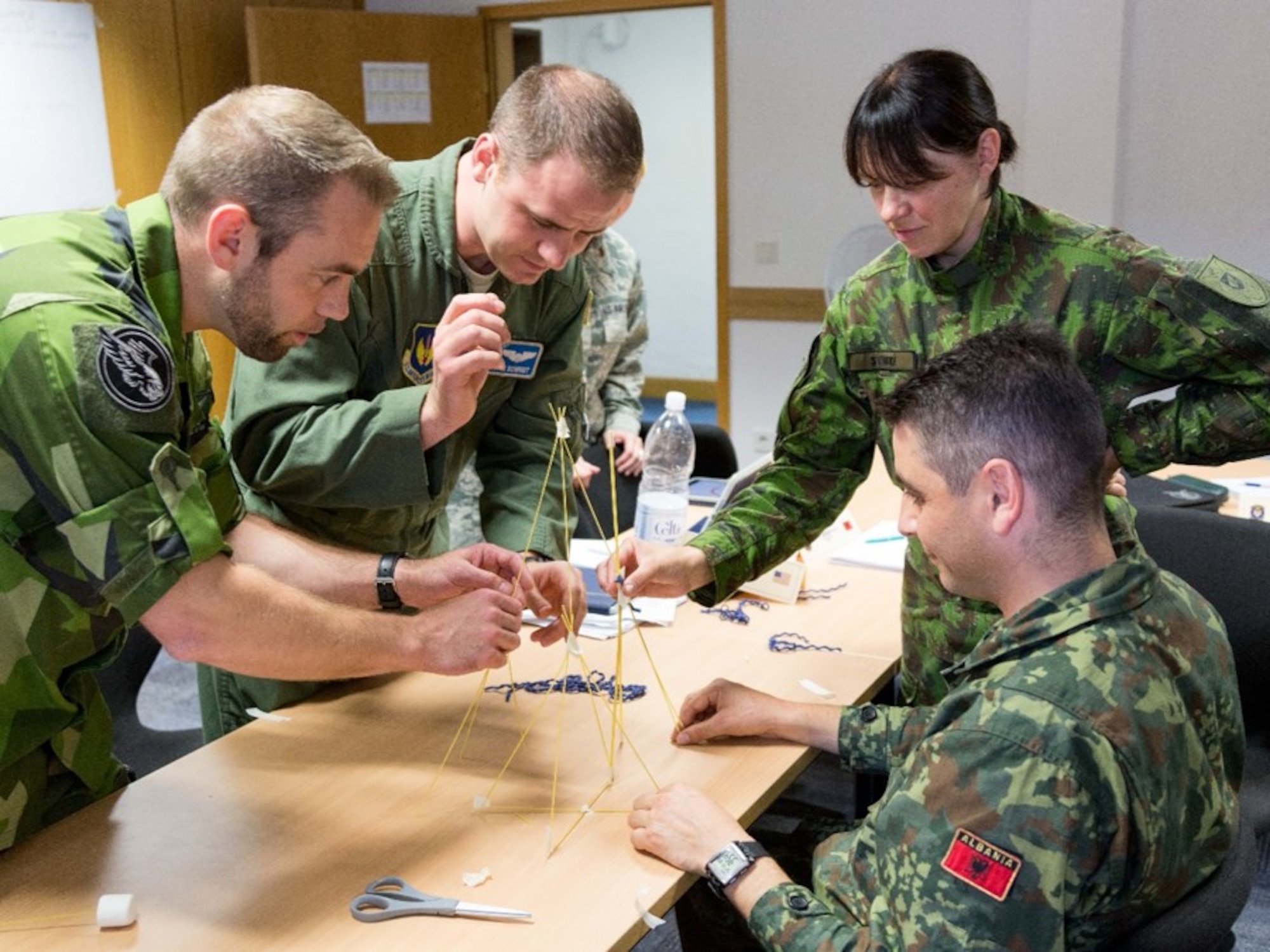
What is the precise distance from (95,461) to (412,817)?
26.2 inches

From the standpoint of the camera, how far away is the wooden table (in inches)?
56.7

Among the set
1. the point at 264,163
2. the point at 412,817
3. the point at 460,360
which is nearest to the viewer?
the point at 264,163

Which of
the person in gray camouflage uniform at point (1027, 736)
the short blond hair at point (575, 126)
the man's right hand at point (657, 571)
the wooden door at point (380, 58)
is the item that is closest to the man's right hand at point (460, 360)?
the short blond hair at point (575, 126)

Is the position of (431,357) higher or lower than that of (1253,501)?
higher

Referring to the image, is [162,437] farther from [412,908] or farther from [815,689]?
[815,689]

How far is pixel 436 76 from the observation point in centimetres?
633

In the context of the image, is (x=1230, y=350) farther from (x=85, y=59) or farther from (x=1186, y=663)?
(x=85, y=59)

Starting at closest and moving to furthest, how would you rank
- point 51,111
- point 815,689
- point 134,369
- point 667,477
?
point 134,369 < point 815,689 < point 667,477 < point 51,111

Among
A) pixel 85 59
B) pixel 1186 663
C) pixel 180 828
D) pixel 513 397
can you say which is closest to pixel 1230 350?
pixel 1186 663

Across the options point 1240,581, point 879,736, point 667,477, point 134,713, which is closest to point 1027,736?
point 879,736

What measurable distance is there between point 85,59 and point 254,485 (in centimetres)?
398

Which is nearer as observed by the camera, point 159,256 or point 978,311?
point 159,256

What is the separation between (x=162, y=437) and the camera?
1.44 meters

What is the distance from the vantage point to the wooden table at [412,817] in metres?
1.44
